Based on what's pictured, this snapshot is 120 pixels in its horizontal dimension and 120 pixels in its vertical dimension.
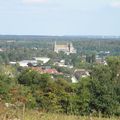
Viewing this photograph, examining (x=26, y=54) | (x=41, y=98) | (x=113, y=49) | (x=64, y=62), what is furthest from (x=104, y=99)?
(x=113, y=49)

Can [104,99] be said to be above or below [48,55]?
above

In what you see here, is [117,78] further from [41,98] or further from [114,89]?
[41,98]

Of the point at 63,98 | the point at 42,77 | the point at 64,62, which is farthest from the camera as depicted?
the point at 64,62

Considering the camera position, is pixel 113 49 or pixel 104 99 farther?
pixel 113 49

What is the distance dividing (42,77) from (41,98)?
6.36 m

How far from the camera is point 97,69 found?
23250 mm

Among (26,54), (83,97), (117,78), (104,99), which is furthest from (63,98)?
(26,54)

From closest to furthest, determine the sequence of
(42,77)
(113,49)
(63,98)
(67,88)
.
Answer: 1. (63,98)
2. (67,88)
3. (42,77)
4. (113,49)

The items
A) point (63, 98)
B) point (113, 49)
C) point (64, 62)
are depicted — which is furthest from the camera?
point (113, 49)

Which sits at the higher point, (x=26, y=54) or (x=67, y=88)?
(x=67, y=88)

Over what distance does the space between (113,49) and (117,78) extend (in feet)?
304

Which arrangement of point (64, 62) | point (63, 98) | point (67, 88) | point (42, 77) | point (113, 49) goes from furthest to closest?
point (113, 49)
point (64, 62)
point (42, 77)
point (67, 88)
point (63, 98)

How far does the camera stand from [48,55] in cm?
10062

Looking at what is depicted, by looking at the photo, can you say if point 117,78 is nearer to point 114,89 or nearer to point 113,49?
point 114,89
